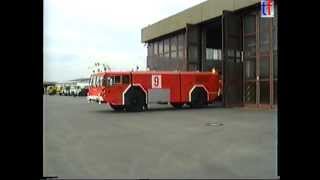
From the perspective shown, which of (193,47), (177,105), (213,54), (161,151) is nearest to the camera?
(161,151)

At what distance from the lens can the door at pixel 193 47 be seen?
38.3 meters

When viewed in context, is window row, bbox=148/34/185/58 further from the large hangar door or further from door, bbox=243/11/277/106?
door, bbox=243/11/277/106

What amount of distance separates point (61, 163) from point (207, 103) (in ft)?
75.8

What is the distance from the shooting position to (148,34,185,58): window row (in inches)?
1614

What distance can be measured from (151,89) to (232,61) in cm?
611

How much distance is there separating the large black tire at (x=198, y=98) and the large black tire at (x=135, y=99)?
3768mm

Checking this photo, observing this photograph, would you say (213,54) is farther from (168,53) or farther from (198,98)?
(198,98)

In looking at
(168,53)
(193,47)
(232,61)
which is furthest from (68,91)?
(232,61)

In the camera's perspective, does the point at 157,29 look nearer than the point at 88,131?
No

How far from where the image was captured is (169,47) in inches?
1718
